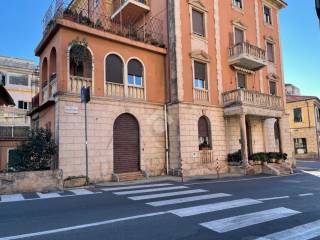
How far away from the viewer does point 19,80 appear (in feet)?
114

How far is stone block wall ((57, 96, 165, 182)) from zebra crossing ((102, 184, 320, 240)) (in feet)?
14.6

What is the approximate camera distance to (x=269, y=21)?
2462 cm

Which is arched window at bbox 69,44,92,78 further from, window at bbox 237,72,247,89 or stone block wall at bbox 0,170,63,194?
window at bbox 237,72,247,89

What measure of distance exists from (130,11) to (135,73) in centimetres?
581

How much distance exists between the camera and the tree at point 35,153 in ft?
36.0

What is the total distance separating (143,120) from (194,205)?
350 inches

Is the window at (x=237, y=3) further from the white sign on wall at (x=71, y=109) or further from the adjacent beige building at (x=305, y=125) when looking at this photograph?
the adjacent beige building at (x=305, y=125)

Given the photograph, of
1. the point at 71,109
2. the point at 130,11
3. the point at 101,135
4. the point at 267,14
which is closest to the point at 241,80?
the point at 267,14

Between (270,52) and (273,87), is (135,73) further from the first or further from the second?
(270,52)

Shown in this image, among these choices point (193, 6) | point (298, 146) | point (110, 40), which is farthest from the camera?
point (298, 146)

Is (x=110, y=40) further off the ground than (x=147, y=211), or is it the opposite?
(x=110, y=40)

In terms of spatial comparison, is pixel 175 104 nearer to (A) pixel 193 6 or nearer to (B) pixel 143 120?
(B) pixel 143 120

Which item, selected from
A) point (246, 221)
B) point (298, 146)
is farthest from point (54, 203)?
point (298, 146)

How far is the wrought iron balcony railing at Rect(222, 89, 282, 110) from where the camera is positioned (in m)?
17.8
